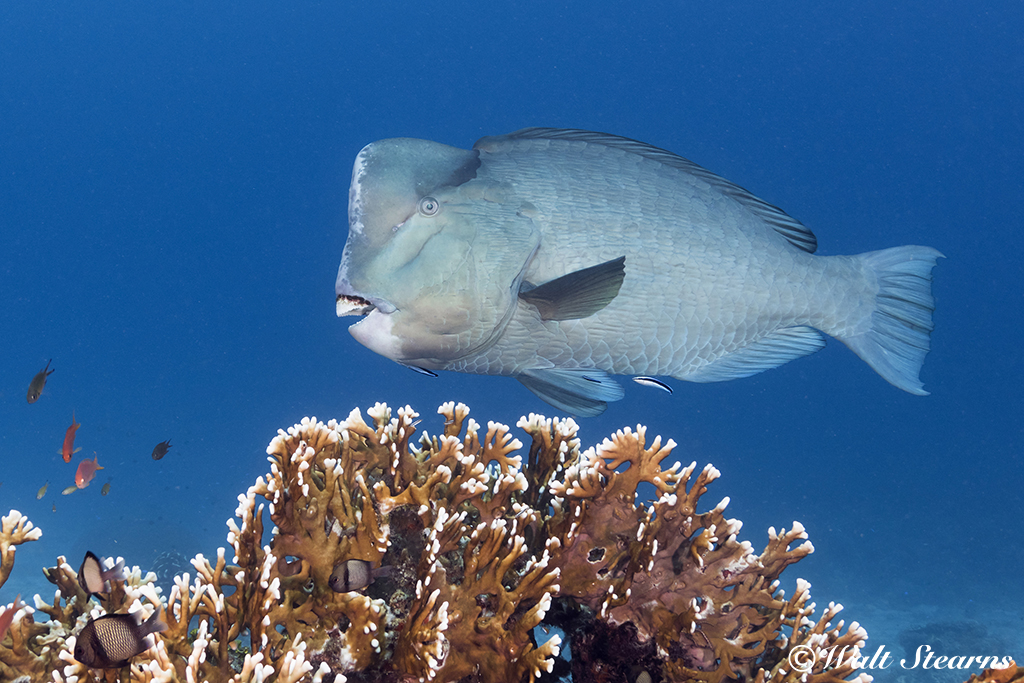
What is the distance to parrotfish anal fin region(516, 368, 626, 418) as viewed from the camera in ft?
8.78

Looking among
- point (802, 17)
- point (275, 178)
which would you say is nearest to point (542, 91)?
point (802, 17)

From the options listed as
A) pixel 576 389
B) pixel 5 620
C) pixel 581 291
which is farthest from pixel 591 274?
pixel 5 620

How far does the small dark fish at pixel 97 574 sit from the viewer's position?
2.03 m

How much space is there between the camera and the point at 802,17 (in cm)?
6038

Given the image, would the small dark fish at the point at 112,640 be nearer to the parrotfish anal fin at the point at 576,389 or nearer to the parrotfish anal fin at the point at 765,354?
→ the parrotfish anal fin at the point at 576,389

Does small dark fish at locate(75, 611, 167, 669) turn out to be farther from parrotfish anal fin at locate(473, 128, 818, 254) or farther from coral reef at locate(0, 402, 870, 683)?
parrotfish anal fin at locate(473, 128, 818, 254)

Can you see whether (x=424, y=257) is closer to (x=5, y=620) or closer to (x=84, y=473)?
(x=5, y=620)

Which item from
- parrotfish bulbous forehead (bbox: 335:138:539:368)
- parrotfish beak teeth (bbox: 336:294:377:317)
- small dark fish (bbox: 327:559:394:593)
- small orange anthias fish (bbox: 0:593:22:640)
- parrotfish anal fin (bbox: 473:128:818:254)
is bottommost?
small orange anthias fish (bbox: 0:593:22:640)

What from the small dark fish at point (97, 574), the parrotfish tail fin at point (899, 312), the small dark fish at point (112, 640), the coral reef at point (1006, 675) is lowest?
the small dark fish at point (112, 640)

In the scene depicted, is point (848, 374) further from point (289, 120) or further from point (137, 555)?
point (289, 120)

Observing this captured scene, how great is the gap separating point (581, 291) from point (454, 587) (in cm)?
130

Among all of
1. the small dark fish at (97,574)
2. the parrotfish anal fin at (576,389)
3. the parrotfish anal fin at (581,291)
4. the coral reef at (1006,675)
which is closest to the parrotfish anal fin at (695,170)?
the parrotfish anal fin at (581,291)

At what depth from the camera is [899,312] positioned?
121 inches

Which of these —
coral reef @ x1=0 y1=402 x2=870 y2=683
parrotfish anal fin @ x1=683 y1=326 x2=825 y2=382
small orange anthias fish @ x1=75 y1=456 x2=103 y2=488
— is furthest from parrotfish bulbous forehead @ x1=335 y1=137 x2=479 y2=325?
small orange anthias fish @ x1=75 y1=456 x2=103 y2=488
